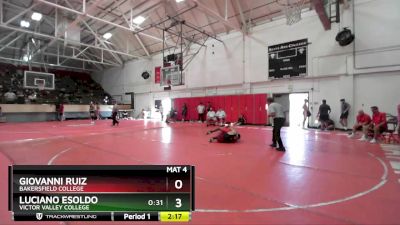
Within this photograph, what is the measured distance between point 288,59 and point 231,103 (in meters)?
5.11

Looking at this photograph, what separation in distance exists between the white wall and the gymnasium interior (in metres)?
0.06

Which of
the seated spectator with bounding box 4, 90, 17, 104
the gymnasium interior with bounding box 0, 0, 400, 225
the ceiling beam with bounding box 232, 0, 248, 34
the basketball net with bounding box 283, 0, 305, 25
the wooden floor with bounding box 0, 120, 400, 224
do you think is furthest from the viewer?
Result: the seated spectator with bounding box 4, 90, 17, 104

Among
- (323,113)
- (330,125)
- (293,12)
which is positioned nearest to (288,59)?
(293,12)

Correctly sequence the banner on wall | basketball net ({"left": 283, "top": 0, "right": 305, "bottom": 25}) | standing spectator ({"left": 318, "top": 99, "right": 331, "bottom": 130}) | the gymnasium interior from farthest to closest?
the banner on wall → standing spectator ({"left": 318, "top": 99, "right": 331, "bottom": 130}) → basketball net ({"left": 283, "top": 0, "right": 305, "bottom": 25}) → the gymnasium interior

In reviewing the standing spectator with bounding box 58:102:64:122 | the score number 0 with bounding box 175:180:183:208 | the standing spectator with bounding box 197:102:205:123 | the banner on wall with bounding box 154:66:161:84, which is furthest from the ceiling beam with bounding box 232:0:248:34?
the standing spectator with bounding box 58:102:64:122

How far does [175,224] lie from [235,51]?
625 inches

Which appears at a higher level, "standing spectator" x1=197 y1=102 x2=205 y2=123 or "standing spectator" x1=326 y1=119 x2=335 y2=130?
"standing spectator" x1=197 y1=102 x2=205 y2=123

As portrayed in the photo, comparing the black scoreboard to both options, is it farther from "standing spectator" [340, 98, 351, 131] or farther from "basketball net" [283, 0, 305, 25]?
"standing spectator" [340, 98, 351, 131]

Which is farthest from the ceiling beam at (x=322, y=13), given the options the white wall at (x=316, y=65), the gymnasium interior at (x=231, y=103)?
the white wall at (x=316, y=65)

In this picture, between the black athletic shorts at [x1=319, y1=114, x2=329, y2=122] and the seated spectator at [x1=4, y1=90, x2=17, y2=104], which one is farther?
the seated spectator at [x1=4, y1=90, x2=17, y2=104]

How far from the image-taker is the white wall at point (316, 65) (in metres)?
11.0

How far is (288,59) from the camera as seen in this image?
556 inches
